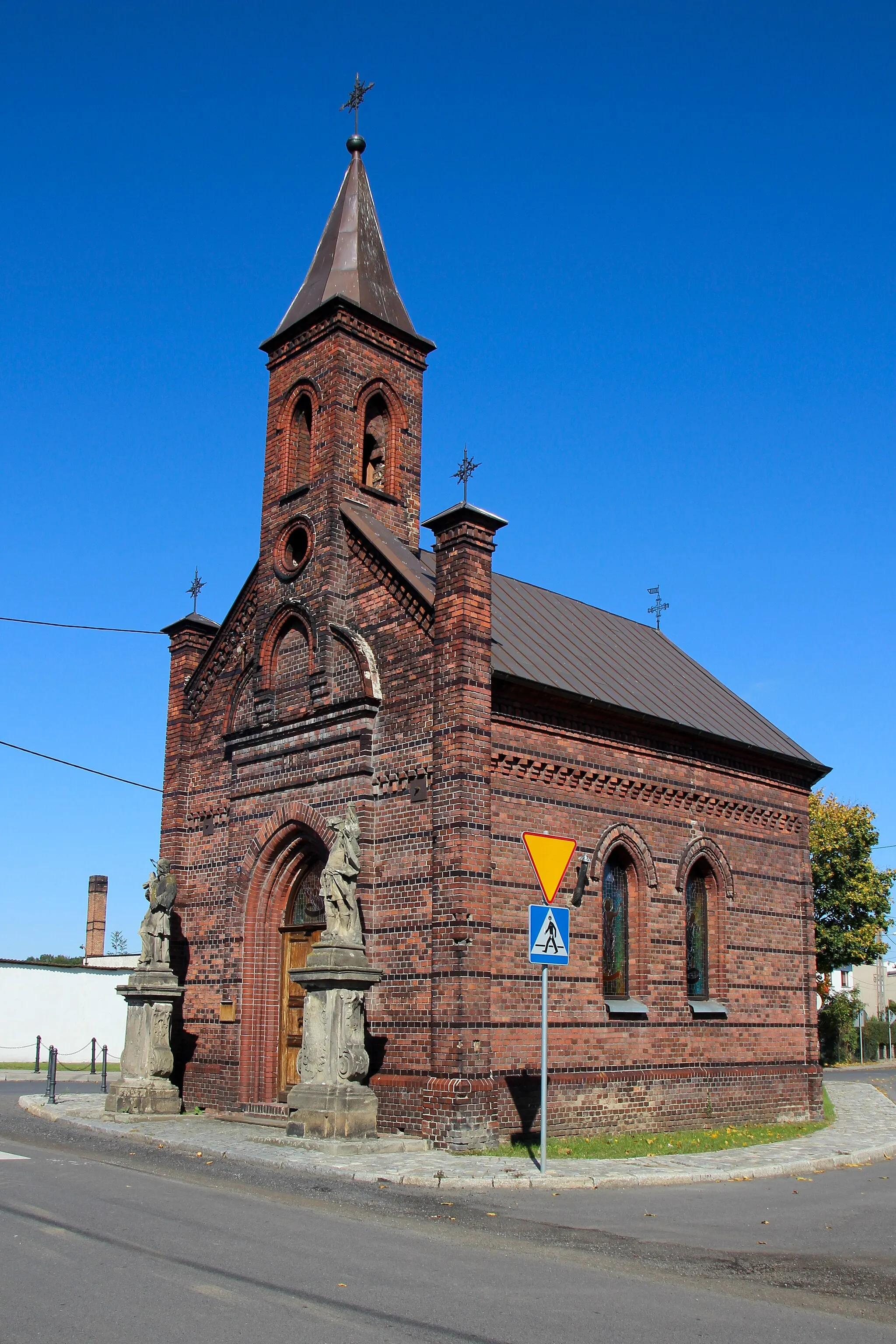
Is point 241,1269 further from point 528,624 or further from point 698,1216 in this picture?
point 528,624

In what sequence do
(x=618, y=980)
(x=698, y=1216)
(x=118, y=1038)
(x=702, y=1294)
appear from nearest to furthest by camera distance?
(x=702, y=1294)
(x=698, y=1216)
(x=618, y=980)
(x=118, y=1038)

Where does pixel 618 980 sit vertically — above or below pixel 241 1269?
above

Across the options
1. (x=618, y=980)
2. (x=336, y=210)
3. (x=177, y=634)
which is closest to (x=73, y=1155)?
(x=618, y=980)

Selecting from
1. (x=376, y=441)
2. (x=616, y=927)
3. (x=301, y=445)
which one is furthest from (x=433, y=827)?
(x=301, y=445)

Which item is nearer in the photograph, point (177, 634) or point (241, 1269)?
point (241, 1269)

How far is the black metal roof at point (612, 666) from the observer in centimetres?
1794

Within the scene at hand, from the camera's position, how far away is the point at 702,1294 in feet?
24.2

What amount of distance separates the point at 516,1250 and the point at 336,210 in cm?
1852

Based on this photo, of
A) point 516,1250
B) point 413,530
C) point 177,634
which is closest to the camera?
point 516,1250

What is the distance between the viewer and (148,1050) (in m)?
18.1

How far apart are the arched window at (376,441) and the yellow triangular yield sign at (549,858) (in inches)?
349

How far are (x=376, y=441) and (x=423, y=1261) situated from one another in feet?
47.5

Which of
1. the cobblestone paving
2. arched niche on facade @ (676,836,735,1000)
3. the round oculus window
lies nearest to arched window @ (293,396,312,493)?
the round oculus window

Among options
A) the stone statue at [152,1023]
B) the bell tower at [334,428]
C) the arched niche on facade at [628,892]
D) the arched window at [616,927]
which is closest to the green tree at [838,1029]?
the arched niche on facade at [628,892]
